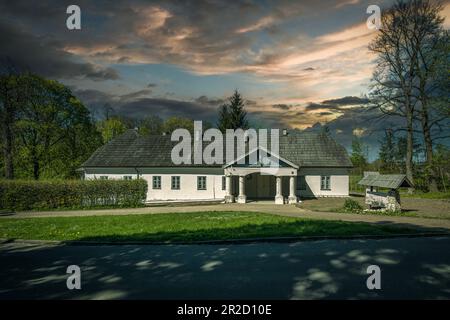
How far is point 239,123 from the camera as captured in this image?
51.7 meters

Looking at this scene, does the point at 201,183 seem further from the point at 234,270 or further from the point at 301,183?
the point at 234,270

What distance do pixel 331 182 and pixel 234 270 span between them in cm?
2452

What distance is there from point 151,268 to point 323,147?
2729 cm

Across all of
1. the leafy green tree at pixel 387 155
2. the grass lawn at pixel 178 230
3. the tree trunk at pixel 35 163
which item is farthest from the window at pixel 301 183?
the tree trunk at pixel 35 163

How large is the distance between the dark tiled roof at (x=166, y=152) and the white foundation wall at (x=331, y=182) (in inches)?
A: 26.9

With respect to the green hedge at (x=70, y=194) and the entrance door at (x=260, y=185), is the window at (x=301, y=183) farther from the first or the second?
the green hedge at (x=70, y=194)

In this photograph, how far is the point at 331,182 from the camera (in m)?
29.5

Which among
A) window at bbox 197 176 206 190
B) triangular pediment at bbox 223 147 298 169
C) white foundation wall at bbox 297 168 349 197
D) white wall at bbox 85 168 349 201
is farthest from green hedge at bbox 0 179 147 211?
white foundation wall at bbox 297 168 349 197

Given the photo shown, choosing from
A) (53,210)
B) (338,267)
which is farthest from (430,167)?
(53,210)

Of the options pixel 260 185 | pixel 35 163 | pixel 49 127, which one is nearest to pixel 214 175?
pixel 260 185
